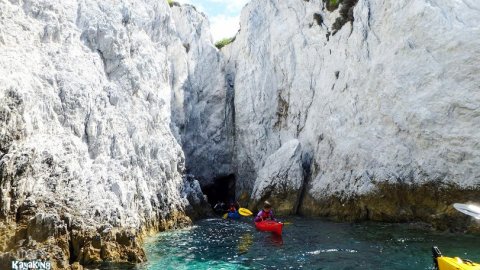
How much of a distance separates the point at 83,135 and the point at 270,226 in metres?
9.76

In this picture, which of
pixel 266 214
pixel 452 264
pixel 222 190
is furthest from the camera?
pixel 222 190

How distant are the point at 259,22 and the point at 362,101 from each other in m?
14.7

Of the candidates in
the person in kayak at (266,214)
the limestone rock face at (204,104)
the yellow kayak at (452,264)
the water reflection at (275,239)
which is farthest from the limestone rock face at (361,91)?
the yellow kayak at (452,264)

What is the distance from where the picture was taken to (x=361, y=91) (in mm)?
24109

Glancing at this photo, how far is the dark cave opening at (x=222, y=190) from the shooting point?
35.7 metres

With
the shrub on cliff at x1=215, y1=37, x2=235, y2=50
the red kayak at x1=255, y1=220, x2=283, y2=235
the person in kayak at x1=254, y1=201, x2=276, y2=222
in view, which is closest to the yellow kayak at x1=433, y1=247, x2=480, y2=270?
the red kayak at x1=255, y1=220, x2=283, y2=235

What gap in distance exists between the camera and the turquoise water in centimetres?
1399

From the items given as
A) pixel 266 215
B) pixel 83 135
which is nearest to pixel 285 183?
pixel 266 215

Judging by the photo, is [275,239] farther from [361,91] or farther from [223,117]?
[223,117]

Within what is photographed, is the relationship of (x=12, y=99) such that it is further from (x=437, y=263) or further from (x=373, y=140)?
(x=373, y=140)

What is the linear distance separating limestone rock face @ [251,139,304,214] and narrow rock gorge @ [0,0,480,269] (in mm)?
A: 94

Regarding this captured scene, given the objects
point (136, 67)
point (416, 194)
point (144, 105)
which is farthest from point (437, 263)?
point (136, 67)

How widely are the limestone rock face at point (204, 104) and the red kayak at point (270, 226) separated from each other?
12.4 meters

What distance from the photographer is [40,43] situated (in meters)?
17.0
